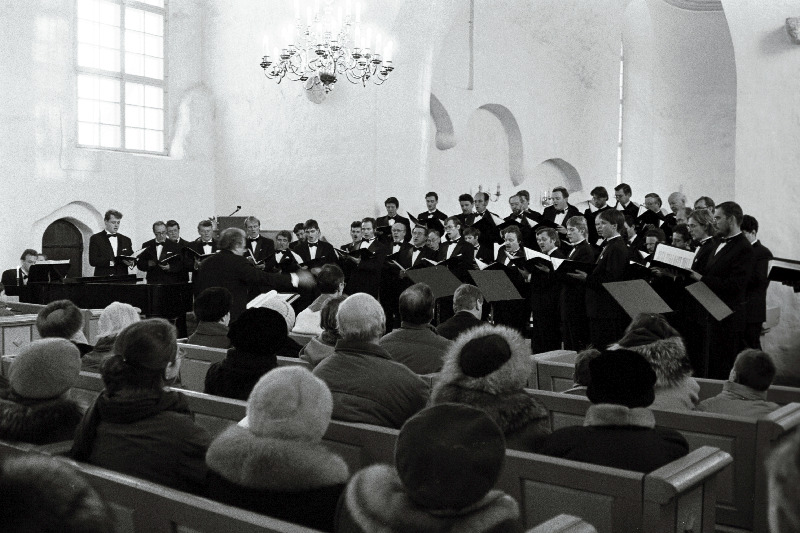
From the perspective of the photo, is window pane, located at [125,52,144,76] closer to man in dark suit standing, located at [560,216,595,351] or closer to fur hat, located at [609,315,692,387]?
man in dark suit standing, located at [560,216,595,351]

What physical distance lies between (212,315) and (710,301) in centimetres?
359

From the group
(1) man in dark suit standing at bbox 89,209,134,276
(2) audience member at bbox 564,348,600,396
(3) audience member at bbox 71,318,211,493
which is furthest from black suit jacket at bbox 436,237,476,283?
(3) audience member at bbox 71,318,211,493

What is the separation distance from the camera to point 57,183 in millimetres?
12938

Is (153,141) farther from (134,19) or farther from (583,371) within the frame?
(583,371)

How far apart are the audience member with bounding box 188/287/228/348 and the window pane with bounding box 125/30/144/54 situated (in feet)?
33.2

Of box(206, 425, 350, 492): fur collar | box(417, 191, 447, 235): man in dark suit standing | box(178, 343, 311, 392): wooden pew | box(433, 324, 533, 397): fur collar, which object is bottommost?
box(178, 343, 311, 392): wooden pew

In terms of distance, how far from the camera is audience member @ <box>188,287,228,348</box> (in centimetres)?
536

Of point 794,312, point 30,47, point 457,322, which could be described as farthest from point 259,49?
point 457,322

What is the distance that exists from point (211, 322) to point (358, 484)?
3.84 metres

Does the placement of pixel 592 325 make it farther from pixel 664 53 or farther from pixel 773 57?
pixel 664 53

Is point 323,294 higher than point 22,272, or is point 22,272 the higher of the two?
point 323,294

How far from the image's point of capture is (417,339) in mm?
4633

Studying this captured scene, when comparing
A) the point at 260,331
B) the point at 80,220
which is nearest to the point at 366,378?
the point at 260,331

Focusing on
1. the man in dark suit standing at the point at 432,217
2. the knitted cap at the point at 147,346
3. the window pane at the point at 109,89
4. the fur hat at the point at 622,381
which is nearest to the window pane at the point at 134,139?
the window pane at the point at 109,89
